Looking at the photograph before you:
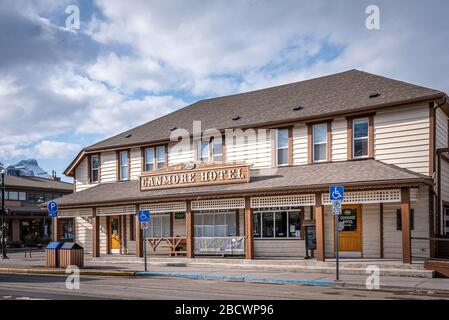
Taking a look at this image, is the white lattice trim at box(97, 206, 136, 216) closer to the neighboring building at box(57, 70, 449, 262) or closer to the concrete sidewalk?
the neighboring building at box(57, 70, 449, 262)

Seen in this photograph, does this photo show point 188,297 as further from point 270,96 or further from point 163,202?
point 270,96

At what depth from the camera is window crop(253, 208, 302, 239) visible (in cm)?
2380

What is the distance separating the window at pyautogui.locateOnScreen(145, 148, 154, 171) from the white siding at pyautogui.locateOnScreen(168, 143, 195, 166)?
53.3 inches

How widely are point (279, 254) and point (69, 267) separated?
384 inches

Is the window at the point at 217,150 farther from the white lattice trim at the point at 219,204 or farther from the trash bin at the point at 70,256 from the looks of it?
the trash bin at the point at 70,256

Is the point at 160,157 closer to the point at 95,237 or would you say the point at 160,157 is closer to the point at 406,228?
the point at 95,237

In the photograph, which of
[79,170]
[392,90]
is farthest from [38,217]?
[392,90]

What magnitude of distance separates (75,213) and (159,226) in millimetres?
4982

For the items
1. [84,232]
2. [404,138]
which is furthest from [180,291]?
[84,232]

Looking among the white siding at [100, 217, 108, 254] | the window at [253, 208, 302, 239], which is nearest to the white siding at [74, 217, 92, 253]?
the white siding at [100, 217, 108, 254]

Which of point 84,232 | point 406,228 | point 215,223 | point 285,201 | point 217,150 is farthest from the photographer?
point 84,232

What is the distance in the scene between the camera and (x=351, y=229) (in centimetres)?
2225

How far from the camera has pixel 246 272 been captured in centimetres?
2025

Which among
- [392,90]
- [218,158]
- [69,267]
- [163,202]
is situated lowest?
[69,267]
